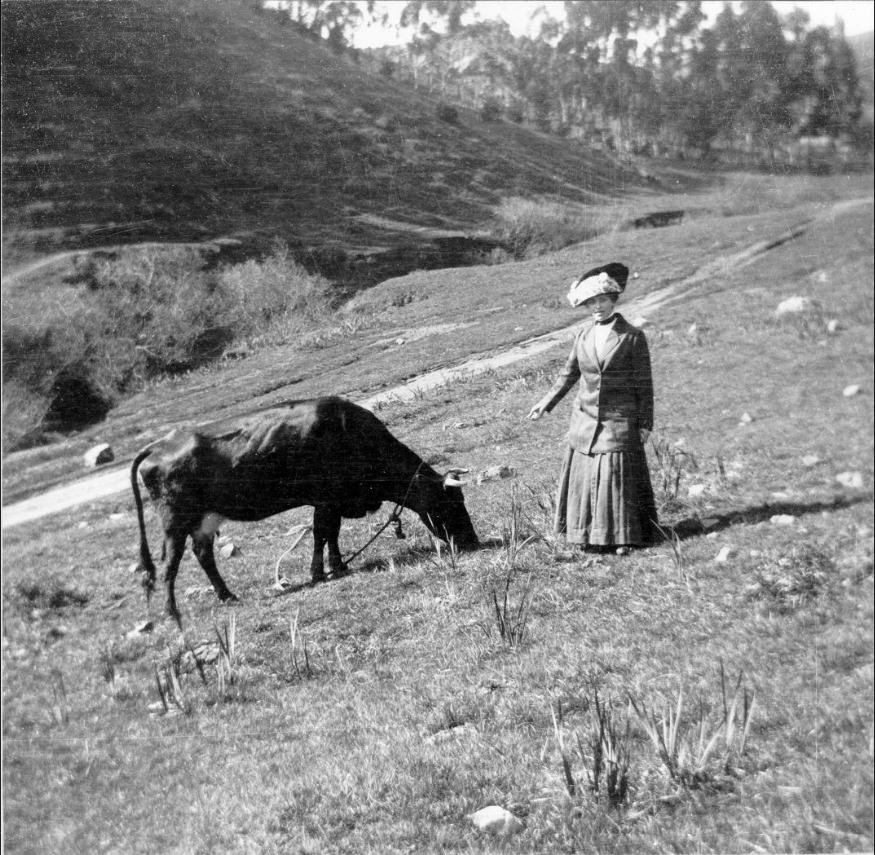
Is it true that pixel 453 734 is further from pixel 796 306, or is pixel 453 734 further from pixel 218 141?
pixel 218 141

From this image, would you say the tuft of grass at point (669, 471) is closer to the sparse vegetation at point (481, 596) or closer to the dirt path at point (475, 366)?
the sparse vegetation at point (481, 596)

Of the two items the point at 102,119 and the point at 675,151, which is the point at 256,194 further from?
the point at 675,151

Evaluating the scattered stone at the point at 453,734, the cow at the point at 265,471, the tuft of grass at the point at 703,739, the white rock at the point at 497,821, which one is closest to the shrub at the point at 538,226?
the cow at the point at 265,471

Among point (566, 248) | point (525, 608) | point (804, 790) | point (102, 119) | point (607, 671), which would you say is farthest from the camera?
point (102, 119)

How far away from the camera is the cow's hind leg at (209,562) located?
4.52m

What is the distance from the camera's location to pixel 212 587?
4.57 metres

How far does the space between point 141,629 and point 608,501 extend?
2482mm

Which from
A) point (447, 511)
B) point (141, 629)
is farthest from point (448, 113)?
point (141, 629)

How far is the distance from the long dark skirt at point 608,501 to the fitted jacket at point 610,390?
0.07 metres

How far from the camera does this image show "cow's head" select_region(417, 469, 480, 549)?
171 inches

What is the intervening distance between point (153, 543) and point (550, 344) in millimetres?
2343

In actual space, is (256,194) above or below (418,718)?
above

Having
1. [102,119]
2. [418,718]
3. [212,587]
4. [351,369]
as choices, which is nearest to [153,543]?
[212,587]

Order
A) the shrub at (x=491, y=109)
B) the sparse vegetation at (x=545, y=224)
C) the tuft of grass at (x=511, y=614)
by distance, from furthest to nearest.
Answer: the shrub at (x=491, y=109) < the sparse vegetation at (x=545, y=224) < the tuft of grass at (x=511, y=614)
